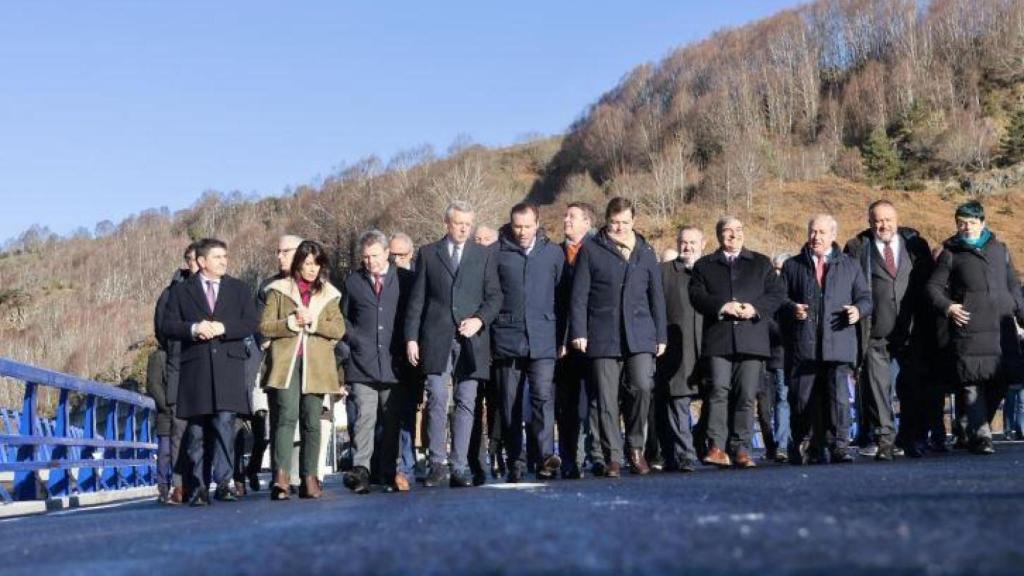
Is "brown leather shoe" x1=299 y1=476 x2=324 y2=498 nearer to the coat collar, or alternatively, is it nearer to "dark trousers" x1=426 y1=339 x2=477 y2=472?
"dark trousers" x1=426 y1=339 x2=477 y2=472

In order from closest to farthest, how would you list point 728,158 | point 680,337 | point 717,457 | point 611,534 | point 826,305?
point 611,534, point 717,457, point 826,305, point 680,337, point 728,158

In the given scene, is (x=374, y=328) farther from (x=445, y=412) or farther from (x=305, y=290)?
(x=445, y=412)

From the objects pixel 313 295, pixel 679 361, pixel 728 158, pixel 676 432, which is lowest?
pixel 676 432

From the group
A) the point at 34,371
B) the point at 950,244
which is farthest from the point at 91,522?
the point at 950,244

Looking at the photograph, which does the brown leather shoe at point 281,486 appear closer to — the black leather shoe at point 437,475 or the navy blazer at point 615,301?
the black leather shoe at point 437,475

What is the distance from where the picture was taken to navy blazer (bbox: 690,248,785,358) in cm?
1040

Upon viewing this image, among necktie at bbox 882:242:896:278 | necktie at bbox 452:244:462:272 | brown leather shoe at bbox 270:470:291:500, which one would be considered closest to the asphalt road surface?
brown leather shoe at bbox 270:470:291:500

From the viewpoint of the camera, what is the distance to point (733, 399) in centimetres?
1053

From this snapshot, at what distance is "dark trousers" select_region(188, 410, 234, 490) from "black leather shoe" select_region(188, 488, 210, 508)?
0.28 feet

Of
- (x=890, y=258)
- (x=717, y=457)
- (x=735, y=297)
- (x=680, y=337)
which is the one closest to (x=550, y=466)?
(x=717, y=457)

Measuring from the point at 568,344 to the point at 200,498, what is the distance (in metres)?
2.82

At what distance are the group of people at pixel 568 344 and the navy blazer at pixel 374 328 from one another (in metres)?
0.02

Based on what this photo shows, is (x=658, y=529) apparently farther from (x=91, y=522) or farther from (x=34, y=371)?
(x=34, y=371)

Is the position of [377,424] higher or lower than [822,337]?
lower
